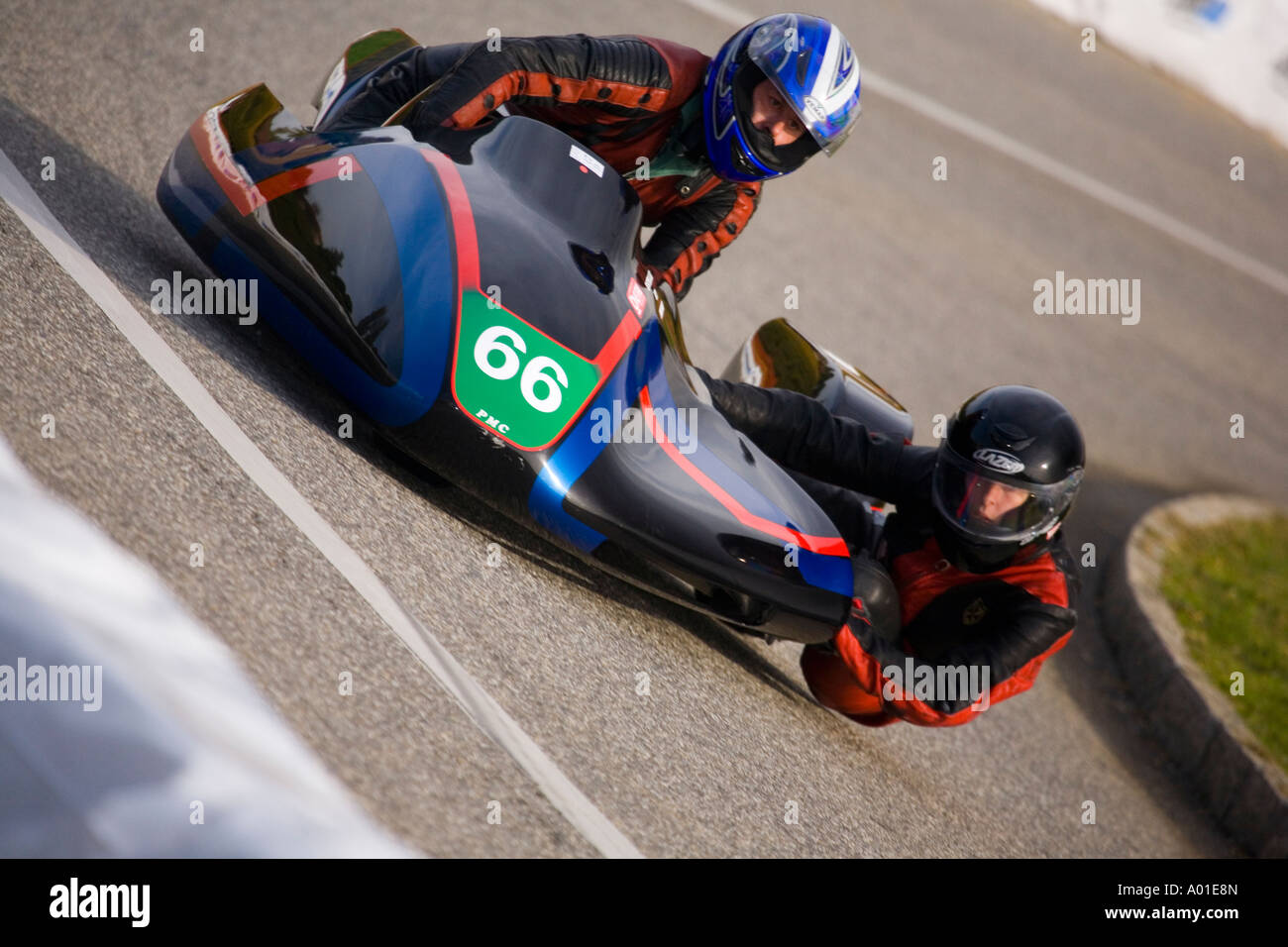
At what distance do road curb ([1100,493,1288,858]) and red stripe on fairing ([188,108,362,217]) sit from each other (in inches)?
167

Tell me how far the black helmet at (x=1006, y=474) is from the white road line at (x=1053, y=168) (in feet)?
19.2

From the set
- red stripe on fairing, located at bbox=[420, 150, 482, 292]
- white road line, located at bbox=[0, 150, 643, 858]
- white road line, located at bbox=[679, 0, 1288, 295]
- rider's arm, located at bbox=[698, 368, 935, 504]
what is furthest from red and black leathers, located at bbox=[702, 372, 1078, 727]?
white road line, located at bbox=[679, 0, 1288, 295]

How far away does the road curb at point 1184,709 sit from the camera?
199 inches

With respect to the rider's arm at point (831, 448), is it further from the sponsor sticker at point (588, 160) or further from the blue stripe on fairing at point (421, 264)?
the blue stripe on fairing at point (421, 264)

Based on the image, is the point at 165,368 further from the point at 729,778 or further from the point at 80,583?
the point at 729,778

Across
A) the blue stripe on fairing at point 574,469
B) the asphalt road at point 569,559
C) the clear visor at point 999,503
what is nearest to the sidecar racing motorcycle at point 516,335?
the blue stripe on fairing at point 574,469

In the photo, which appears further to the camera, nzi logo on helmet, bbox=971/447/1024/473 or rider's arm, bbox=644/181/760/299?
rider's arm, bbox=644/181/760/299

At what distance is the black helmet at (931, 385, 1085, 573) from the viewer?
3787mm

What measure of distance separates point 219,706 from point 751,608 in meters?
1.67

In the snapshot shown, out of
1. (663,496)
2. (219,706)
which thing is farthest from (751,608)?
(219,706)

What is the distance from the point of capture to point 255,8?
21.2ft

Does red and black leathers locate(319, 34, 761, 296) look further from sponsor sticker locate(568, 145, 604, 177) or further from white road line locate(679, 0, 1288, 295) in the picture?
white road line locate(679, 0, 1288, 295)

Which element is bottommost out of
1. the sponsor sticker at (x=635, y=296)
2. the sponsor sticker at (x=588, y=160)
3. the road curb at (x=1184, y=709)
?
the road curb at (x=1184, y=709)

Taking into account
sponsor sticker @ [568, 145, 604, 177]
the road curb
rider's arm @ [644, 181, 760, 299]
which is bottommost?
the road curb
